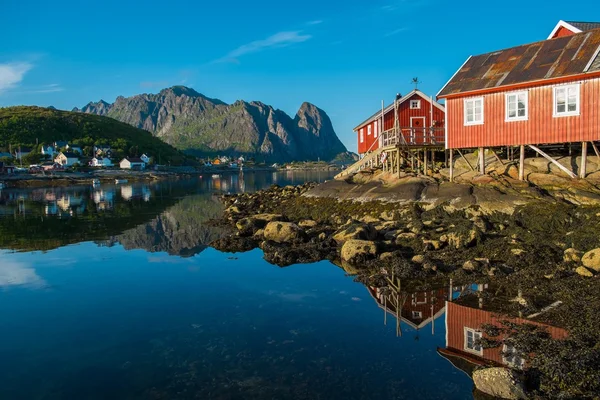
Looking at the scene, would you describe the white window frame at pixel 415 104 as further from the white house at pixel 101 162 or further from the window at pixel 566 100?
the white house at pixel 101 162

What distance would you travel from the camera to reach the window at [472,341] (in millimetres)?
9656

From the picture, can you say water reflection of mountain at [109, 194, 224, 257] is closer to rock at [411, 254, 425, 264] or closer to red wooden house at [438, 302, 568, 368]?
rock at [411, 254, 425, 264]

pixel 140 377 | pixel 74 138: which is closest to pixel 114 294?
pixel 140 377

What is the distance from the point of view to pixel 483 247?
1652 centimetres

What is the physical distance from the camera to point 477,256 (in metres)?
16.0

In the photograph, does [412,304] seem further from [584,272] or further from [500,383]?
[584,272]

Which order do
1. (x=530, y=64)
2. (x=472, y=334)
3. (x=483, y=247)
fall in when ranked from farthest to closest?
(x=530, y=64), (x=483, y=247), (x=472, y=334)

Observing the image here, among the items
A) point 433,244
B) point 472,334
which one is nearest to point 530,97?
point 433,244

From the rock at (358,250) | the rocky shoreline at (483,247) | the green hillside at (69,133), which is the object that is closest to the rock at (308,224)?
the rocky shoreline at (483,247)

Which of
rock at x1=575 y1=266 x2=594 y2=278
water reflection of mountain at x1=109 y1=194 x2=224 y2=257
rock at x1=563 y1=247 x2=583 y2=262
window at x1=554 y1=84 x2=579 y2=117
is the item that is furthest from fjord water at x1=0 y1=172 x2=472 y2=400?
window at x1=554 y1=84 x2=579 y2=117

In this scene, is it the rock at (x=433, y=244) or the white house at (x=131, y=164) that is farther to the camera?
the white house at (x=131, y=164)

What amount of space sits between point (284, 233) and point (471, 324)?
1163 cm

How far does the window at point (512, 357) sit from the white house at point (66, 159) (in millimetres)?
132667

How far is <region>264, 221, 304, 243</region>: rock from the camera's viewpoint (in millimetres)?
21094
